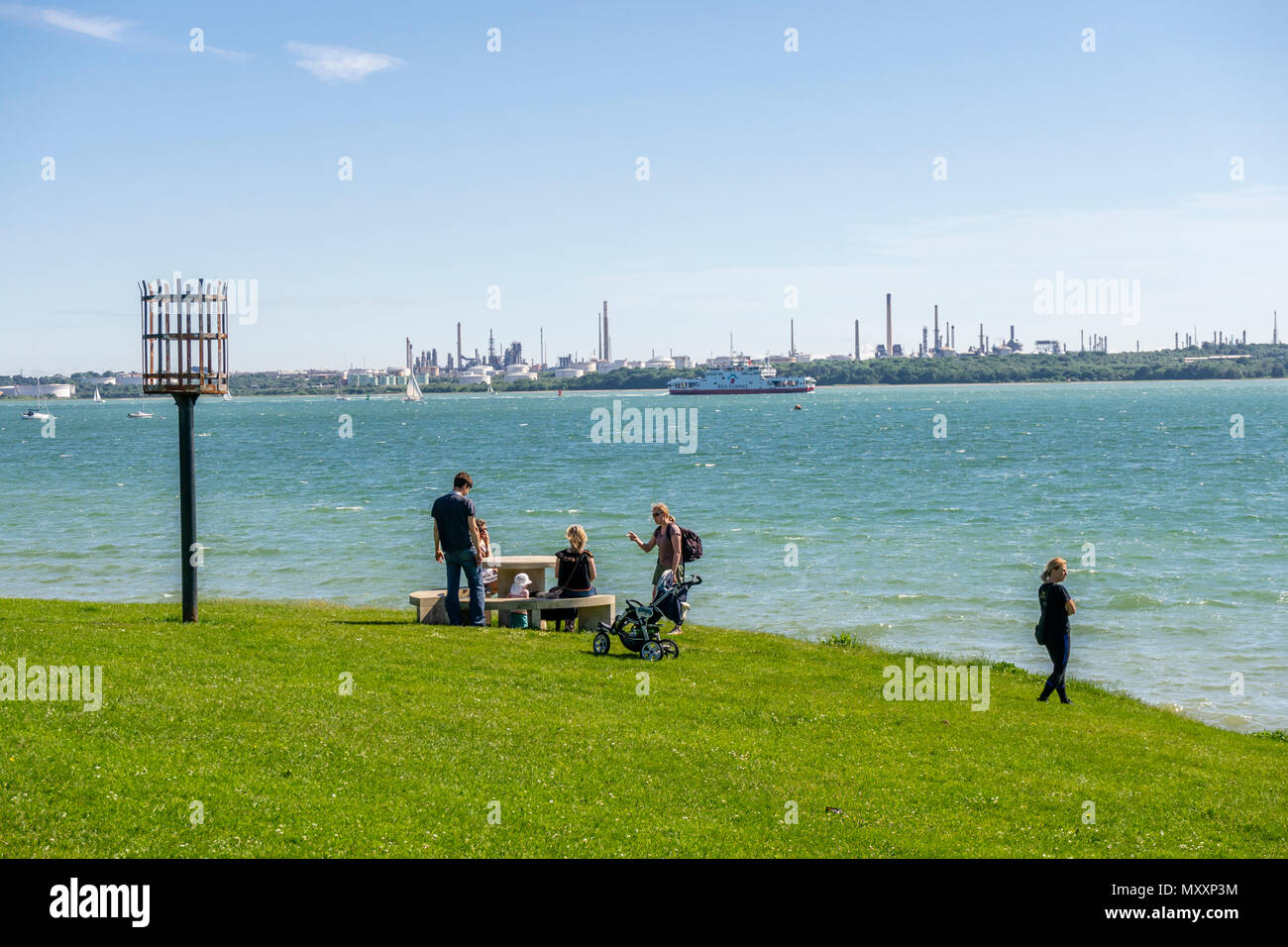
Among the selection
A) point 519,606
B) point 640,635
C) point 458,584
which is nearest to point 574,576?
point 519,606

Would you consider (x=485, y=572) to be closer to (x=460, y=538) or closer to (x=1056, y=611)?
(x=460, y=538)

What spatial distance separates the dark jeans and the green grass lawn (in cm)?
37

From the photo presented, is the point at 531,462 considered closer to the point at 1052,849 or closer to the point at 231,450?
the point at 231,450

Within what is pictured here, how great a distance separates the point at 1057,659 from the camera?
14.4m

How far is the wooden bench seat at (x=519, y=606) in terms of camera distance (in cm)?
1666

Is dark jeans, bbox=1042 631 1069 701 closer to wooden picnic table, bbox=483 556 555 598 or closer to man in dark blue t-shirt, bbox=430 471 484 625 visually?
wooden picnic table, bbox=483 556 555 598

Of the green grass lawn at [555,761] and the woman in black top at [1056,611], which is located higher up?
the woman in black top at [1056,611]

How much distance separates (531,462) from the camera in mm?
76688

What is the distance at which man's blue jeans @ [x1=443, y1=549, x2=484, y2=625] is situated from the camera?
1606 cm

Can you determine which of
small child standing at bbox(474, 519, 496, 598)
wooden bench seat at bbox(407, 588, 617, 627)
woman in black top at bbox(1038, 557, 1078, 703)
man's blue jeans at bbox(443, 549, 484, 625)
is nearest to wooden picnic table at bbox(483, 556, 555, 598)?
small child standing at bbox(474, 519, 496, 598)

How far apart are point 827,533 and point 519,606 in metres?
23.0

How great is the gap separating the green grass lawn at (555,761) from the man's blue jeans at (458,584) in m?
→ 1.17

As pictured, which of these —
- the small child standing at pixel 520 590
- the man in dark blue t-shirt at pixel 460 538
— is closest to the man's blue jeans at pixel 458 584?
the man in dark blue t-shirt at pixel 460 538

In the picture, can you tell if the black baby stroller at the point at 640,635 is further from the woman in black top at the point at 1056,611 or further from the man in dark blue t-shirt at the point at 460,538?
the woman in black top at the point at 1056,611
